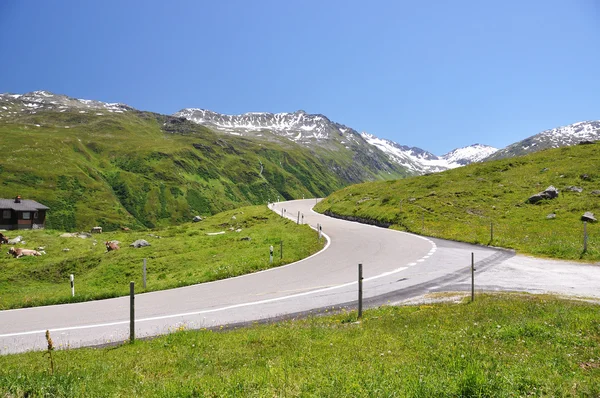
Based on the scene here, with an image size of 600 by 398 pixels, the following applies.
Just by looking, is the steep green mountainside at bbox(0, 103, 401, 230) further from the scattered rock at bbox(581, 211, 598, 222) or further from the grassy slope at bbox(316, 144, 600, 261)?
the scattered rock at bbox(581, 211, 598, 222)

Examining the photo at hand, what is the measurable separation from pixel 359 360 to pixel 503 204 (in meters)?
45.7

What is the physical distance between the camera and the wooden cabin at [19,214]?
77625 millimetres

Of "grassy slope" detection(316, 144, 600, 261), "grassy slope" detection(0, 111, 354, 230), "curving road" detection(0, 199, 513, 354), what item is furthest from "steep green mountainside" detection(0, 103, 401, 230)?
"curving road" detection(0, 199, 513, 354)

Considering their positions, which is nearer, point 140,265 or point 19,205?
point 140,265

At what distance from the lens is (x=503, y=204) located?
149 feet

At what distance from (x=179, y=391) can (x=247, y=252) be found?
21.1m

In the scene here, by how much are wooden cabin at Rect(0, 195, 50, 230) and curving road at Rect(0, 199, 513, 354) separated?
8080 cm

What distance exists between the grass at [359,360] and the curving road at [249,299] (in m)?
2.25

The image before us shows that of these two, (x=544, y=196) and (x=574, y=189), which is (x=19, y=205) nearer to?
(x=544, y=196)

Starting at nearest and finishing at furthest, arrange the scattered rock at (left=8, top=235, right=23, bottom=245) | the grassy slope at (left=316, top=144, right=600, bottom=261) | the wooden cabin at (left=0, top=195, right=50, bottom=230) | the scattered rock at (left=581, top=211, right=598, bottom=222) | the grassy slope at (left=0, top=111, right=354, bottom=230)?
1. the grassy slope at (left=316, top=144, right=600, bottom=261)
2. the scattered rock at (left=581, top=211, right=598, bottom=222)
3. the scattered rock at (left=8, top=235, right=23, bottom=245)
4. the wooden cabin at (left=0, top=195, right=50, bottom=230)
5. the grassy slope at (left=0, top=111, right=354, bottom=230)

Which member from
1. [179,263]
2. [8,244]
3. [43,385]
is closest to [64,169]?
[8,244]

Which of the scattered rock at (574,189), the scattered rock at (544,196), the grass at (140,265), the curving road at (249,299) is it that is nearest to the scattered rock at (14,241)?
the grass at (140,265)

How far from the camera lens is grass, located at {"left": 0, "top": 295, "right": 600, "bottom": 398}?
6.00 meters

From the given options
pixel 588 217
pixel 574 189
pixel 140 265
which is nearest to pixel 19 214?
pixel 140 265
